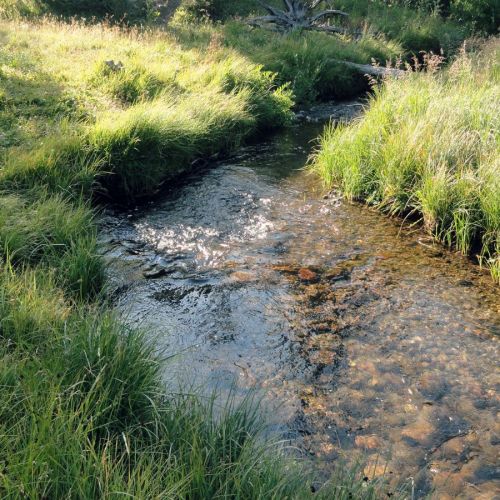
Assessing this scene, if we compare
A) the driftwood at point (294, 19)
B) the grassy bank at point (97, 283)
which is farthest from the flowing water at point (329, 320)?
the driftwood at point (294, 19)

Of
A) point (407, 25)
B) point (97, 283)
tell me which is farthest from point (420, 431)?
point (407, 25)

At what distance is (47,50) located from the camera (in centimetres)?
1102

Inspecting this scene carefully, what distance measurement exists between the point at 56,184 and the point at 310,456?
4.35m

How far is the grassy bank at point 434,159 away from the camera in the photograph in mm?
6039

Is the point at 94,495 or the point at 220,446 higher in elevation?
the point at 94,495

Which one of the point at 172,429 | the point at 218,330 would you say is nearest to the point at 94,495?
the point at 172,429

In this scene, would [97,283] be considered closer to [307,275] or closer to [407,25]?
[307,275]

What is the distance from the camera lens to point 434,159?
6625 mm

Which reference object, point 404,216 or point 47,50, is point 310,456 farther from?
point 47,50

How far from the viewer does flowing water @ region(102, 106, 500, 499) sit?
352cm

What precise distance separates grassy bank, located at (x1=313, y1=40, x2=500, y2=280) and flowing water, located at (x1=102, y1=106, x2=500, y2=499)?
34 cm

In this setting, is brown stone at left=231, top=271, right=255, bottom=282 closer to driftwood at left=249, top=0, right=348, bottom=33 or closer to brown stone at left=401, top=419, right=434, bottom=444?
brown stone at left=401, top=419, right=434, bottom=444

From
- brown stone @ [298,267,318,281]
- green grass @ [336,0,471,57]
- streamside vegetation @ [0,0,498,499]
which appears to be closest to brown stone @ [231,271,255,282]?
brown stone @ [298,267,318,281]

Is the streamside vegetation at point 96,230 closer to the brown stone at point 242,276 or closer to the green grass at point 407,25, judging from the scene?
the brown stone at point 242,276
